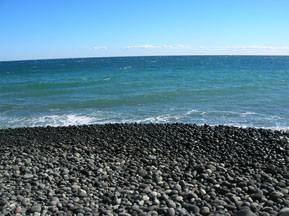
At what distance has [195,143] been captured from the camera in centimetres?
1377

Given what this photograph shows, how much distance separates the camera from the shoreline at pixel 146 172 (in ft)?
26.9

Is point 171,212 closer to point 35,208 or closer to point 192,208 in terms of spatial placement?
point 192,208

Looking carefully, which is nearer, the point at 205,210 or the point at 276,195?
the point at 205,210

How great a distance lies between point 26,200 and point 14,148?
546 centimetres

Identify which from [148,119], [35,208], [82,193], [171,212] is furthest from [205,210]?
[148,119]

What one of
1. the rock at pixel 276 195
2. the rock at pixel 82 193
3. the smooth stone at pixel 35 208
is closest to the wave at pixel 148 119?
the rock at pixel 276 195

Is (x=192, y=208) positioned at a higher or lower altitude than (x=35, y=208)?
lower

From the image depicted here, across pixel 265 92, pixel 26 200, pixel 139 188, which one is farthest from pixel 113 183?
pixel 265 92

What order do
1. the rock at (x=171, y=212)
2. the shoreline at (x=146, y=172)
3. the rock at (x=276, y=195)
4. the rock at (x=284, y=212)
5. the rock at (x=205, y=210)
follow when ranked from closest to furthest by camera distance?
the rock at (x=284, y=212) → the rock at (x=171, y=212) → the rock at (x=205, y=210) → the shoreline at (x=146, y=172) → the rock at (x=276, y=195)

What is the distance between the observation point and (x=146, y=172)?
413 inches

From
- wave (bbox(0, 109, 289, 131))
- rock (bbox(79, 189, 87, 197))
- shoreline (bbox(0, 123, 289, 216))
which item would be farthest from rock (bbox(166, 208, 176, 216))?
wave (bbox(0, 109, 289, 131))

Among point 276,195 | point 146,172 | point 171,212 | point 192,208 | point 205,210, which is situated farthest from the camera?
point 146,172

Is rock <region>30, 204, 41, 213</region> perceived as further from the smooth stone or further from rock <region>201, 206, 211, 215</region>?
rock <region>201, 206, 211, 215</region>

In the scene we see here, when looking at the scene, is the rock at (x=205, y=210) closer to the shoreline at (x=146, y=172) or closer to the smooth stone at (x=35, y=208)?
the shoreline at (x=146, y=172)
